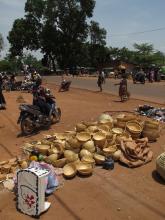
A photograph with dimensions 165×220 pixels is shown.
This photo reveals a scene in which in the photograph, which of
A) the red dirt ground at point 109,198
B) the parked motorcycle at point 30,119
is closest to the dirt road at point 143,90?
the parked motorcycle at point 30,119

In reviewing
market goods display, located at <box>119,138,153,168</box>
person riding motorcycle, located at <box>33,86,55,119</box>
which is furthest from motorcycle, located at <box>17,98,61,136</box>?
market goods display, located at <box>119,138,153,168</box>

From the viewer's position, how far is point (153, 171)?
768cm

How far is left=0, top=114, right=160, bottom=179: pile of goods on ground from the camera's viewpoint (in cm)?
791

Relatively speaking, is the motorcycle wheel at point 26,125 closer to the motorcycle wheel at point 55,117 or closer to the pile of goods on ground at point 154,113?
the motorcycle wheel at point 55,117

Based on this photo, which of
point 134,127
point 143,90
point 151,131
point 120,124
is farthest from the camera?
point 143,90

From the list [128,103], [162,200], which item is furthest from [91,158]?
[128,103]

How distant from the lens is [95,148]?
8469mm

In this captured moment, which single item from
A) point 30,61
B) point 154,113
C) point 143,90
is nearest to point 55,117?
point 154,113

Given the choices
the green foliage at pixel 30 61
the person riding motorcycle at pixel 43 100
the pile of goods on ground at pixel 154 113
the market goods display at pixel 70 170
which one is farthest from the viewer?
the green foliage at pixel 30 61

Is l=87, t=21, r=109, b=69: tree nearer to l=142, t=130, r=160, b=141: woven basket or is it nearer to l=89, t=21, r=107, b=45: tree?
l=89, t=21, r=107, b=45: tree

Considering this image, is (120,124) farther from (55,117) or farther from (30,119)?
(55,117)

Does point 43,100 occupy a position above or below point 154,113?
above

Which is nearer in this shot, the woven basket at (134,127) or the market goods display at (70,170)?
the market goods display at (70,170)

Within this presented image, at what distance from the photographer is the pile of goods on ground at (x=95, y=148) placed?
7.91 m
